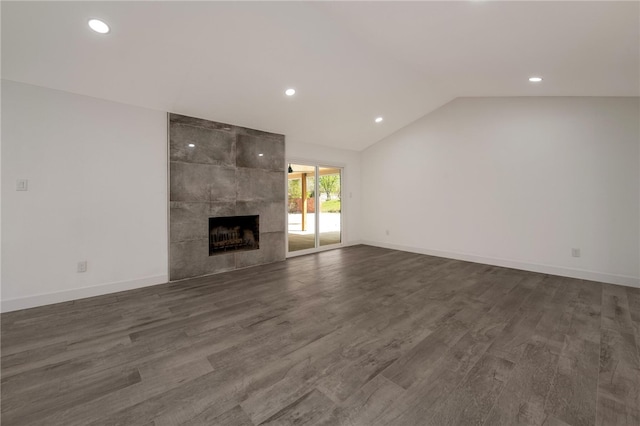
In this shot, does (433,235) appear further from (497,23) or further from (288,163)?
(497,23)

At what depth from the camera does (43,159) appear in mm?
3139

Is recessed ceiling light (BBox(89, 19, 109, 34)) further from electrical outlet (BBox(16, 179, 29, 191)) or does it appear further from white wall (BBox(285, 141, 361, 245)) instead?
white wall (BBox(285, 141, 361, 245))

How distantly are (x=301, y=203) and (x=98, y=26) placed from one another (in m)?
4.54

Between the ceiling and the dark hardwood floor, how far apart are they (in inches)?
108

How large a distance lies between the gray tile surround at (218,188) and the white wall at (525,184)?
10.2ft

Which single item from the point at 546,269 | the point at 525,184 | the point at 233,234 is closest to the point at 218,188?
the point at 233,234

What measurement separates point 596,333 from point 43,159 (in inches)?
246

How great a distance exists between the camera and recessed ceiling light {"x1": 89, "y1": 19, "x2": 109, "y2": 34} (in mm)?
2467

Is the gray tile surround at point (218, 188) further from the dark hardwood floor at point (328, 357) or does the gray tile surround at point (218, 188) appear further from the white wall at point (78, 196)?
the dark hardwood floor at point (328, 357)

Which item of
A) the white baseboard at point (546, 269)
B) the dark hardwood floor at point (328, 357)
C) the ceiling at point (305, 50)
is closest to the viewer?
the dark hardwood floor at point (328, 357)

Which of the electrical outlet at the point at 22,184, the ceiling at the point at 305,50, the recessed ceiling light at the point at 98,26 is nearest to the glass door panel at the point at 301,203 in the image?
the ceiling at the point at 305,50

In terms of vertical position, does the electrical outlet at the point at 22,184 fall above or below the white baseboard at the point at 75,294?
above

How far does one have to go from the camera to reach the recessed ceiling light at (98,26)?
97.1 inches

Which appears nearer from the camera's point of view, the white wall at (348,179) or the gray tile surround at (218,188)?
the gray tile surround at (218,188)
